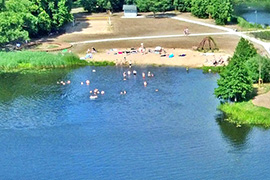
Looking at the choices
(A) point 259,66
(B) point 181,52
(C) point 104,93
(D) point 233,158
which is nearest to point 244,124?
(D) point 233,158

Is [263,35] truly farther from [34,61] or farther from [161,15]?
[34,61]

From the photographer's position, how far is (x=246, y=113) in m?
60.1

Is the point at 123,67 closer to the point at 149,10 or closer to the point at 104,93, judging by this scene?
the point at 104,93

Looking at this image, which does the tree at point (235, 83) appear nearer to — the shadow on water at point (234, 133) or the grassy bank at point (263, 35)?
the shadow on water at point (234, 133)

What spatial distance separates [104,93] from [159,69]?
13.3 meters

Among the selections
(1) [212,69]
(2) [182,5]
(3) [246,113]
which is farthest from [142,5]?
(3) [246,113]

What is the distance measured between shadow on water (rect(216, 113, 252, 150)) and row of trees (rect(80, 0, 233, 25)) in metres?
49.7

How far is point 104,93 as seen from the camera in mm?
70062

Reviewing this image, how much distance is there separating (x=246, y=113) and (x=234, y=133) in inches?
153

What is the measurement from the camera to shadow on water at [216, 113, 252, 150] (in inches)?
2147

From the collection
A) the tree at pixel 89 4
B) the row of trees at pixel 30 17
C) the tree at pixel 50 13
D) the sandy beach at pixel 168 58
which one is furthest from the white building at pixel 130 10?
the sandy beach at pixel 168 58

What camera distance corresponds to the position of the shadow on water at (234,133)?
54.5 metres

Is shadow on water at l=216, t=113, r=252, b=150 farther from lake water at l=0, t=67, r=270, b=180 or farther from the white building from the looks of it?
the white building

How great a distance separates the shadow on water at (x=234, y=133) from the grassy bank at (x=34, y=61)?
94.6 feet
